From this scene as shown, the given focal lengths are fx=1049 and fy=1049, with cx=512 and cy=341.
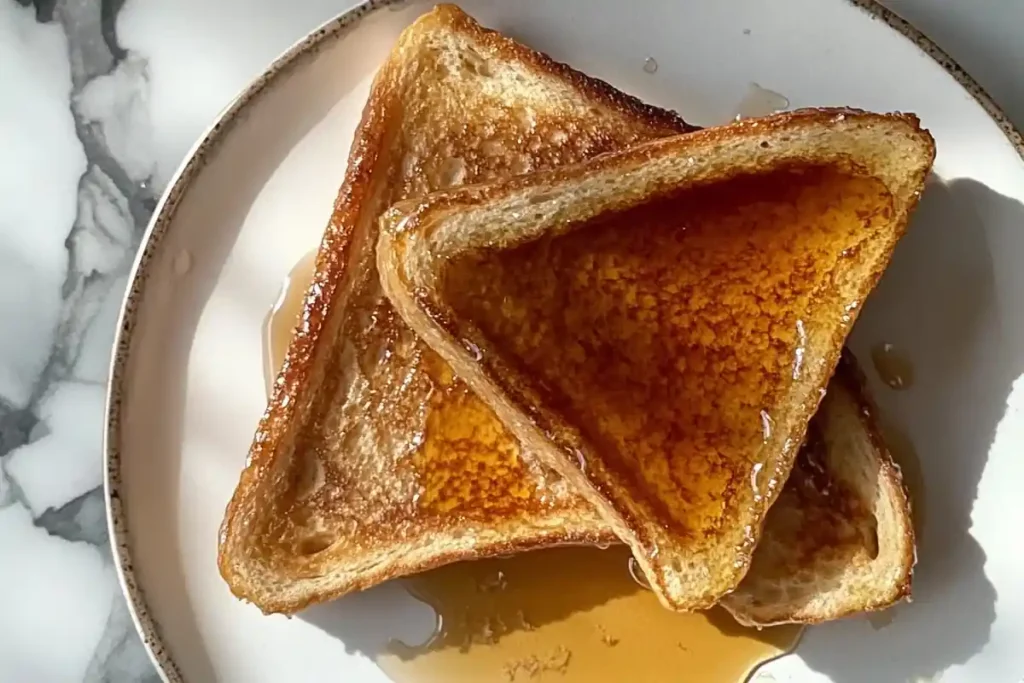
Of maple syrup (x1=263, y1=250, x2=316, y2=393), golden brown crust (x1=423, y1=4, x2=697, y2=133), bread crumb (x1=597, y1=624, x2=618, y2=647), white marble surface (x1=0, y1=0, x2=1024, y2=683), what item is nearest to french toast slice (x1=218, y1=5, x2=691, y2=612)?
golden brown crust (x1=423, y1=4, x2=697, y2=133)

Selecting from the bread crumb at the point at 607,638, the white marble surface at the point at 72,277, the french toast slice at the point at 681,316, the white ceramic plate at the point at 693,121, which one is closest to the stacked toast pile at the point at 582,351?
the french toast slice at the point at 681,316

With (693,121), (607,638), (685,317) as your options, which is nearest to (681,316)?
(685,317)

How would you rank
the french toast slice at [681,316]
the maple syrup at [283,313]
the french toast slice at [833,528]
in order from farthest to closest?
the maple syrup at [283,313] < the french toast slice at [833,528] < the french toast slice at [681,316]

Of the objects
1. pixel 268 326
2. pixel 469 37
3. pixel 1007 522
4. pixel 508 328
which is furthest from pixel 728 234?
pixel 268 326

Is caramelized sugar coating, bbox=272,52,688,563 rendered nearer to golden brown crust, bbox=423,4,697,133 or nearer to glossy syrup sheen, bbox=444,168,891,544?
golden brown crust, bbox=423,4,697,133

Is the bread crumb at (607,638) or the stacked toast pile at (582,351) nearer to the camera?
the stacked toast pile at (582,351)

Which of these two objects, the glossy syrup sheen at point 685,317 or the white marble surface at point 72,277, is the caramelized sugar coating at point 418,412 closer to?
the glossy syrup sheen at point 685,317
